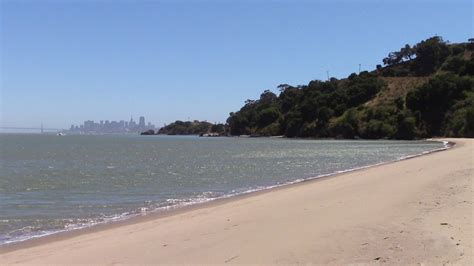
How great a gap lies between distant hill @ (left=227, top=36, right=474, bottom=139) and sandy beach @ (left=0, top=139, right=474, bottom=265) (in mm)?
100624

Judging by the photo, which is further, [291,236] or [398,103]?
[398,103]

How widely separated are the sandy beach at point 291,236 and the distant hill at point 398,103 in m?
101

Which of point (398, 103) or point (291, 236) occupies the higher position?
point (398, 103)

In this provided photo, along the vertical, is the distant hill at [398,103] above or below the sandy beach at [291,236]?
above

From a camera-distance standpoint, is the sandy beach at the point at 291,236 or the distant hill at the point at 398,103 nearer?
the sandy beach at the point at 291,236

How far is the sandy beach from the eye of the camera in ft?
29.3

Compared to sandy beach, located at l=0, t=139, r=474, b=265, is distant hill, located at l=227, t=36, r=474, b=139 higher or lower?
higher

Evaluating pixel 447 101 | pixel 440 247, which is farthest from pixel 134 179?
pixel 447 101

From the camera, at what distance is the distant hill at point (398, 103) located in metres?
127

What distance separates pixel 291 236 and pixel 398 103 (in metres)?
140

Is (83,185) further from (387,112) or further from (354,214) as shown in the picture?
(387,112)

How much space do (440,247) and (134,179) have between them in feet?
80.5

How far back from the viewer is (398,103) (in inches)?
5640

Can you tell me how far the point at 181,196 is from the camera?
22.8 m
